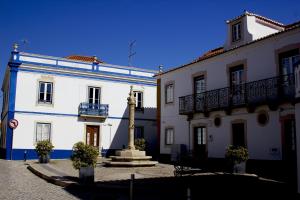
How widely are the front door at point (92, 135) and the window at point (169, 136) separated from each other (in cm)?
605

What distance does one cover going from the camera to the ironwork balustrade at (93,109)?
24938mm

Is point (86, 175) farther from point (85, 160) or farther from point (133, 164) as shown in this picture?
point (133, 164)

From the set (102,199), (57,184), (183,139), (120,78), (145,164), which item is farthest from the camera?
(120,78)

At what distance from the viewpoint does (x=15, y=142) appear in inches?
886

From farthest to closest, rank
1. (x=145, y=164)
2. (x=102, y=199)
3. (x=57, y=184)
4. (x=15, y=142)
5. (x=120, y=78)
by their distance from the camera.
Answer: (x=120, y=78), (x=15, y=142), (x=145, y=164), (x=57, y=184), (x=102, y=199)

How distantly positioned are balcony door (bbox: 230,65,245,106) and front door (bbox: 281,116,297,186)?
2638 mm

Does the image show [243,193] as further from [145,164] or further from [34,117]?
[34,117]

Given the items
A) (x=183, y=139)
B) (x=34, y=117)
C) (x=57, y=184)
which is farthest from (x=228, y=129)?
(x=34, y=117)

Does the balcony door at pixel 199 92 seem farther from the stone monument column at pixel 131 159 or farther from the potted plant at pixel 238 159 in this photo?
the potted plant at pixel 238 159

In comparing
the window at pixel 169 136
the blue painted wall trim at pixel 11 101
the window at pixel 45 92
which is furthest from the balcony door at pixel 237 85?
the blue painted wall trim at pixel 11 101

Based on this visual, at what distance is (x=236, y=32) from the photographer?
19.2m

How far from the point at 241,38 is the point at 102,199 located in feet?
43.3

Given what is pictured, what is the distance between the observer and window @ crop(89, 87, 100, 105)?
84.2 feet

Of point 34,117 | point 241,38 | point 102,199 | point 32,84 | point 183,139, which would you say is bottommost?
point 102,199
